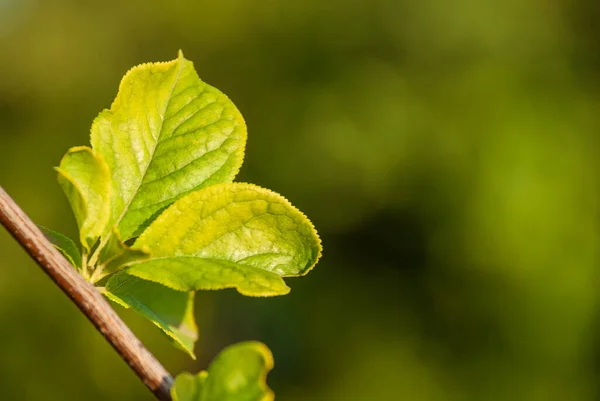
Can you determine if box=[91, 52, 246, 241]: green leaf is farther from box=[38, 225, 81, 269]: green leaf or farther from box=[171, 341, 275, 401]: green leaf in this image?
box=[171, 341, 275, 401]: green leaf

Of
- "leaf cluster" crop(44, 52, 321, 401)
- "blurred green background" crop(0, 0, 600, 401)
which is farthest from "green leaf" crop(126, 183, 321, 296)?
"blurred green background" crop(0, 0, 600, 401)

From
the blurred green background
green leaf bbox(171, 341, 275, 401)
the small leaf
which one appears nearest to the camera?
green leaf bbox(171, 341, 275, 401)

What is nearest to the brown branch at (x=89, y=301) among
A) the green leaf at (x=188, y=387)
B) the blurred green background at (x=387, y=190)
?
the green leaf at (x=188, y=387)

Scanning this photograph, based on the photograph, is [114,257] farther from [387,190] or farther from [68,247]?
[387,190]

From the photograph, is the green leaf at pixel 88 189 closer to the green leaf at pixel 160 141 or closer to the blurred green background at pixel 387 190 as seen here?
the green leaf at pixel 160 141

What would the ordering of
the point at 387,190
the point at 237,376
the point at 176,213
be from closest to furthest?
the point at 237,376, the point at 176,213, the point at 387,190

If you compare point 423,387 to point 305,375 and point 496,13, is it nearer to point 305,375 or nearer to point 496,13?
point 305,375

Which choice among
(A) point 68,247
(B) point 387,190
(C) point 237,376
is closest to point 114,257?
(A) point 68,247
